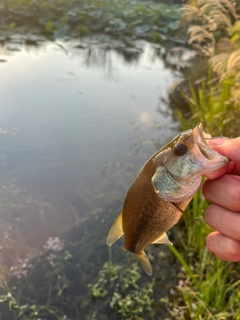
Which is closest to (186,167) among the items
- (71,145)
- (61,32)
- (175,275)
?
(175,275)

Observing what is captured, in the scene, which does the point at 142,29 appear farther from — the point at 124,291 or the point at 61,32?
the point at 124,291

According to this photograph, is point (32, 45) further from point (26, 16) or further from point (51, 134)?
point (51, 134)

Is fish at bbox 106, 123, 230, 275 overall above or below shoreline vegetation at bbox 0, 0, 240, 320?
above

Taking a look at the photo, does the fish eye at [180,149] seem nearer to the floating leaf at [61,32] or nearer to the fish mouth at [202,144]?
the fish mouth at [202,144]

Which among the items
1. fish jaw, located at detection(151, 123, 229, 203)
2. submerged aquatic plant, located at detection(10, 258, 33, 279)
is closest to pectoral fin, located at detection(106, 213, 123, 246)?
fish jaw, located at detection(151, 123, 229, 203)

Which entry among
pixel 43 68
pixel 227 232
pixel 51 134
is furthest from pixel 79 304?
pixel 43 68

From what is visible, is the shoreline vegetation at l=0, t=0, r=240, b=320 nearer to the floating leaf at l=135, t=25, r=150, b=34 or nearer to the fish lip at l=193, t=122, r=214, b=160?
the fish lip at l=193, t=122, r=214, b=160
